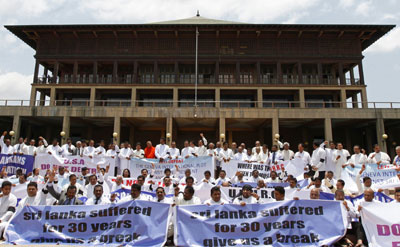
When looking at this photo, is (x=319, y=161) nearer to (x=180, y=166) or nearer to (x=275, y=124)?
(x=180, y=166)

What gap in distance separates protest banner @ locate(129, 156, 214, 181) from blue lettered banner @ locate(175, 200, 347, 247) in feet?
16.4

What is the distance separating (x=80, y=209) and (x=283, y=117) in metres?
23.9

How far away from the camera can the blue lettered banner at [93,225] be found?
6102mm

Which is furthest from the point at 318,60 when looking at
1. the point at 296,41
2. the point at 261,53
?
the point at 261,53

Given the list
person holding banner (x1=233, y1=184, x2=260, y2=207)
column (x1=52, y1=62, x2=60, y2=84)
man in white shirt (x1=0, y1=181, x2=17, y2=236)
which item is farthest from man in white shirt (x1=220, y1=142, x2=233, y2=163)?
column (x1=52, y1=62, x2=60, y2=84)

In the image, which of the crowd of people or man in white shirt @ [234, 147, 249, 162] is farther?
man in white shirt @ [234, 147, 249, 162]

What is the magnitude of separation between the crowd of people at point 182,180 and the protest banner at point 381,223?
162mm

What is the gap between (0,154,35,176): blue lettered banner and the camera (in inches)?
436

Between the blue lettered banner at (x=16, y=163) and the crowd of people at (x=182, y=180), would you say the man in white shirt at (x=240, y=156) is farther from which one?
the blue lettered banner at (x=16, y=163)

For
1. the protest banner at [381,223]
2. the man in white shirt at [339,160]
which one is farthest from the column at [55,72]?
the protest banner at [381,223]

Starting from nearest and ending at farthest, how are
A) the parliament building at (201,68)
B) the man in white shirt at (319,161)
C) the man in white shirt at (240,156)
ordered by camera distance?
the man in white shirt at (319,161) < the man in white shirt at (240,156) < the parliament building at (201,68)

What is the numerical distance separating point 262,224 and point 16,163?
9.88m

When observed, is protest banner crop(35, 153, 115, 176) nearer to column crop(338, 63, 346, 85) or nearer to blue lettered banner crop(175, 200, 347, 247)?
blue lettered banner crop(175, 200, 347, 247)

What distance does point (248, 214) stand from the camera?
625 centimetres
